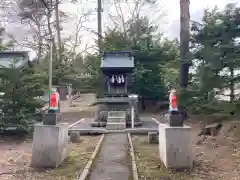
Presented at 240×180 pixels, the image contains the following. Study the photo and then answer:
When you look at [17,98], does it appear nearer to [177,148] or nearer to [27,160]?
[27,160]

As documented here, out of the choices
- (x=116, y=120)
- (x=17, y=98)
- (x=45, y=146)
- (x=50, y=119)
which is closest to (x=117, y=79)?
(x=116, y=120)

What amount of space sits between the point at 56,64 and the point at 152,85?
580 cm

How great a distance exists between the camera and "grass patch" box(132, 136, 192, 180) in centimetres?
573

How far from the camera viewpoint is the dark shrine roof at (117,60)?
1462cm

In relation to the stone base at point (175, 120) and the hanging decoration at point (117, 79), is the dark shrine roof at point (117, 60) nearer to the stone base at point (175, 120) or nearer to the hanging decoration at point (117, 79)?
the hanging decoration at point (117, 79)

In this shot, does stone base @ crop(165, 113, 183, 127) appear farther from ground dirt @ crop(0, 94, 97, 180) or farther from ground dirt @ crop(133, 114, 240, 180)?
ground dirt @ crop(0, 94, 97, 180)

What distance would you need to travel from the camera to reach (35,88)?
11055 millimetres

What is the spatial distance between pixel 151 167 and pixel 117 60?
9302mm

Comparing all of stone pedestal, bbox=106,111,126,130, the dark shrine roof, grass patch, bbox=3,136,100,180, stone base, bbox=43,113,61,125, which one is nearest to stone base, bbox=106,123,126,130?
stone pedestal, bbox=106,111,126,130

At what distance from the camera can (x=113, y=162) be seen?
680 cm

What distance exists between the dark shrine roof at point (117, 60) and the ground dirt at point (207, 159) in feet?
16.1

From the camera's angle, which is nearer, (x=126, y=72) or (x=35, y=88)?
(x=35, y=88)

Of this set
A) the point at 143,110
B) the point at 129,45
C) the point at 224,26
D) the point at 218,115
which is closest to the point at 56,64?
the point at 129,45

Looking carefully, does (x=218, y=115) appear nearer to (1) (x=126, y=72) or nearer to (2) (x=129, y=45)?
(1) (x=126, y=72)
